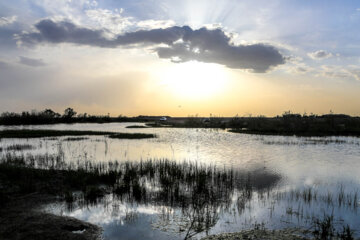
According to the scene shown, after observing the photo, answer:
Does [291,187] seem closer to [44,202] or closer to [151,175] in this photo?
[151,175]

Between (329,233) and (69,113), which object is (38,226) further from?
(69,113)

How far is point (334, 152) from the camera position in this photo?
87.7 feet

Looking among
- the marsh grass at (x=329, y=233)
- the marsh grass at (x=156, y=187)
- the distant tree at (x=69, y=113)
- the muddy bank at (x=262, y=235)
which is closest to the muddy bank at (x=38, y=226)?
the marsh grass at (x=156, y=187)

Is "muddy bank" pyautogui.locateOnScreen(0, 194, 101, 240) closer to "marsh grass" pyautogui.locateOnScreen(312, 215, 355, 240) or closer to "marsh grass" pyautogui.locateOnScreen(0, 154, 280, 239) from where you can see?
"marsh grass" pyautogui.locateOnScreen(0, 154, 280, 239)

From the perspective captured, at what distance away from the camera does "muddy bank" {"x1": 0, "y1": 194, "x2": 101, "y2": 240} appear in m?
7.42

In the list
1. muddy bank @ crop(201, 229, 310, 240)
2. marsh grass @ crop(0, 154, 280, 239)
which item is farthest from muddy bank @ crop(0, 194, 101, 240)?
muddy bank @ crop(201, 229, 310, 240)

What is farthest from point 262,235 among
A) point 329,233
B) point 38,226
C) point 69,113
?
point 69,113

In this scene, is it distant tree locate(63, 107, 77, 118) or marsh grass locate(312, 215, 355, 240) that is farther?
distant tree locate(63, 107, 77, 118)

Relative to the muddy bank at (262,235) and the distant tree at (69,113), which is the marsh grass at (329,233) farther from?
the distant tree at (69,113)

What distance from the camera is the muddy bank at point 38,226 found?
7.42 m

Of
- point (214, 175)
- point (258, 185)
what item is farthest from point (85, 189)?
point (258, 185)

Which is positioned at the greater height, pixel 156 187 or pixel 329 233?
pixel 329 233

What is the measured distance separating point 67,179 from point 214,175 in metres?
8.25

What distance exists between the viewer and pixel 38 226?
26.1 ft
